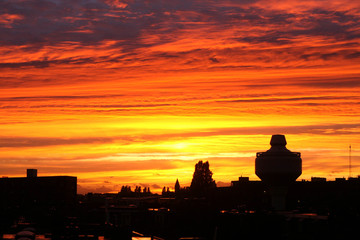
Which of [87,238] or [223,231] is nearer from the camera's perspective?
[87,238]

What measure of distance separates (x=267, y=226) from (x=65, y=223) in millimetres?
67135

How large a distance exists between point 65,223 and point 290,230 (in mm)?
74960

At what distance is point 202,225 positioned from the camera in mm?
165250

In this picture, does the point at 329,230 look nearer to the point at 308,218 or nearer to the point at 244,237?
the point at 308,218

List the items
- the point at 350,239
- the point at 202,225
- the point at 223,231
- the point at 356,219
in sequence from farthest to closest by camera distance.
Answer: the point at 202,225
the point at 223,231
the point at 356,219
the point at 350,239

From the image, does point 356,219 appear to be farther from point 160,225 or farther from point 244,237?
point 160,225

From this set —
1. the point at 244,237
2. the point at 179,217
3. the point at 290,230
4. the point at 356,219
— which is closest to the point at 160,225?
the point at 179,217

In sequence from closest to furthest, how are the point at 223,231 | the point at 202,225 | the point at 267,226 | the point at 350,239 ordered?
the point at 350,239 < the point at 267,226 < the point at 223,231 < the point at 202,225

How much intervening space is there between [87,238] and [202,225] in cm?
5113

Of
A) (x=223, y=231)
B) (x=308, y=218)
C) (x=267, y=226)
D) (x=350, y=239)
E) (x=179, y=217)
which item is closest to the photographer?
(x=350, y=239)

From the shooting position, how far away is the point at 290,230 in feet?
393

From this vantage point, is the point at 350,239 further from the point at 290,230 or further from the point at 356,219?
the point at 290,230

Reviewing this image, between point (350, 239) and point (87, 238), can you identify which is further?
point (87, 238)

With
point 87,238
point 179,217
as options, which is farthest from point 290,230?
point 179,217
